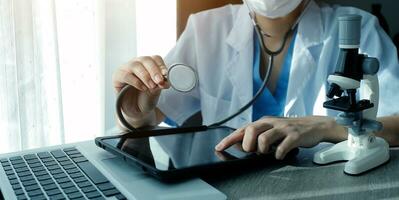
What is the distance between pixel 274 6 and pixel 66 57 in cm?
54

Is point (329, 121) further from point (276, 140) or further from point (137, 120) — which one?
point (137, 120)

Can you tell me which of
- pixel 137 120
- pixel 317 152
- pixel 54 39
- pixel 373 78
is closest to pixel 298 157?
pixel 317 152

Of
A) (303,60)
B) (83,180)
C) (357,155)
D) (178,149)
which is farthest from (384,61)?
(83,180)

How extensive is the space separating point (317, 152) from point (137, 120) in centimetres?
37

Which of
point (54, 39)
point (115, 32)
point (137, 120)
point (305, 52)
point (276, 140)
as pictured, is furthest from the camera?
point (115, 32)

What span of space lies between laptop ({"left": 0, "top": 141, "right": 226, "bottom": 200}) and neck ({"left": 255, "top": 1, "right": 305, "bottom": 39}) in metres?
0.57

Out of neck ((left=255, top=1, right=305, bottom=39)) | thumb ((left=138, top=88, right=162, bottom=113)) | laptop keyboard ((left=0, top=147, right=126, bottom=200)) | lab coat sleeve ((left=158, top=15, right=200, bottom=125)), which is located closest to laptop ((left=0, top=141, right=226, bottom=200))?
laptop keyboard ((left=0, top=147, right=126, bottom=200))

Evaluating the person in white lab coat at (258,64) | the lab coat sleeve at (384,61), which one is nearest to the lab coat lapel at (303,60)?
the person in white lab coat at (258,64)

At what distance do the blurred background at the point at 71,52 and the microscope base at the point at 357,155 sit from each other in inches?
22.8

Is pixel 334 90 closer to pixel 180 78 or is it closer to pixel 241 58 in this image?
pixel 180 78

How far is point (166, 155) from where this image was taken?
1.77ft

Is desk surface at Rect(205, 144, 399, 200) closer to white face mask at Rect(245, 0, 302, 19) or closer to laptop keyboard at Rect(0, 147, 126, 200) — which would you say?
laptop keyboard at Rect(0, 147, 126, 200)

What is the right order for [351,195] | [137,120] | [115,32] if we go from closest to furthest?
[351,195] < [137,120] < [115,32]

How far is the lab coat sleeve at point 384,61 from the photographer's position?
81cm
